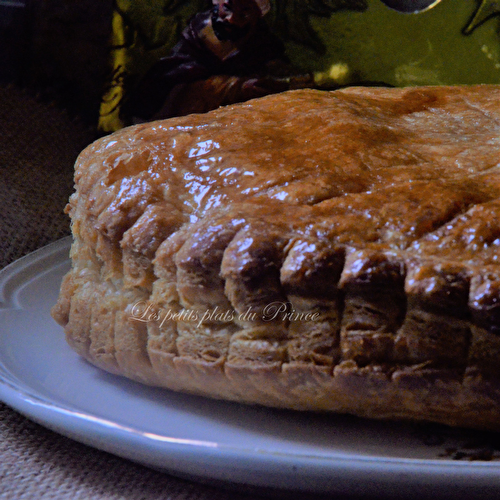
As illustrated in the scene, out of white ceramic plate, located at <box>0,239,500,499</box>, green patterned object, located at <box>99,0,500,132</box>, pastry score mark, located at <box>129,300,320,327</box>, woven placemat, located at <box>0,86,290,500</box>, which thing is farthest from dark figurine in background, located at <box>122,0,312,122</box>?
pastry score mark, located at <box>129,300,320,327</box>

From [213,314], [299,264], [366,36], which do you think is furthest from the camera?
[366,36]

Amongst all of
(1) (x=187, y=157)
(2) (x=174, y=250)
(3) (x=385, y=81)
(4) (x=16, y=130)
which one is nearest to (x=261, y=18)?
(3) (x=385, y=81)

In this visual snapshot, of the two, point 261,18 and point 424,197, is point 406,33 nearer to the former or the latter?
point 261,18

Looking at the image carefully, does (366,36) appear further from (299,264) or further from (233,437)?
(233,437)

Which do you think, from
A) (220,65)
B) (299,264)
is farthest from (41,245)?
(299,264)

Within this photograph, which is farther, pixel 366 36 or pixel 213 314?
pixel 366 36

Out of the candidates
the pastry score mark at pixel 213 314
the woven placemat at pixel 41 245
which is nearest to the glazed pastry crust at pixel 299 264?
the pastry score mark at pixel 213 314

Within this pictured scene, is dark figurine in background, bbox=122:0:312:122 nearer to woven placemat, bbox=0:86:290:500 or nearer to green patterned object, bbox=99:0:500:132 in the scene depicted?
green patterned object, bbox=99:0:500:132
